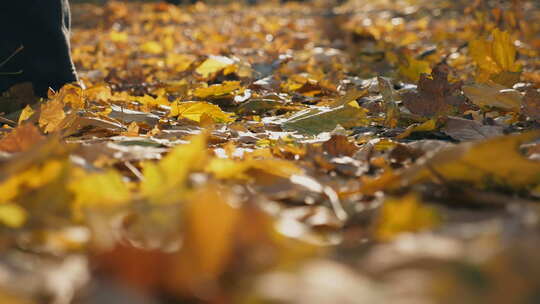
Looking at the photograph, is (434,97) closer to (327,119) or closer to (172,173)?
(327,119)

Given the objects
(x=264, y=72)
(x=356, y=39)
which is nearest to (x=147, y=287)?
(x=264, y=72)

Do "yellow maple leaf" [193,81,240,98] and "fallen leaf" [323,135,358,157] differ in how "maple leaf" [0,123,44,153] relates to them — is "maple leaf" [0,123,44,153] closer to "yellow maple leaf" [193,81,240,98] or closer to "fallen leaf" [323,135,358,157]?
"fallen leaf" [323,135,358,157]

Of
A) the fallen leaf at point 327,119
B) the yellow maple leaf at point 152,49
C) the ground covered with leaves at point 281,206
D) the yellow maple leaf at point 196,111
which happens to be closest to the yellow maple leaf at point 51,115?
the ground covered with leaves at point 281,206

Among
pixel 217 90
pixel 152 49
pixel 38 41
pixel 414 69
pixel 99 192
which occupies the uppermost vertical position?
pixel 99 192

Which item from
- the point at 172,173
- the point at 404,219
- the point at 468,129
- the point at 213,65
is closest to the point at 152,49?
the point at 213,65

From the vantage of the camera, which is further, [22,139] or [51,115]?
[51,115]

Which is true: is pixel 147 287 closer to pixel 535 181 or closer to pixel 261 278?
pixel 261 278

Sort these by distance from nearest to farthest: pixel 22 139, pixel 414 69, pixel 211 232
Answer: pixel 211 232
pixel 22 139
pixel 414 69

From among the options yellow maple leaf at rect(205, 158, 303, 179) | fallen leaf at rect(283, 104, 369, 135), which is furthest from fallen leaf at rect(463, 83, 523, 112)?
yellow maple leaf at rect(205, 158, 303, 179)
